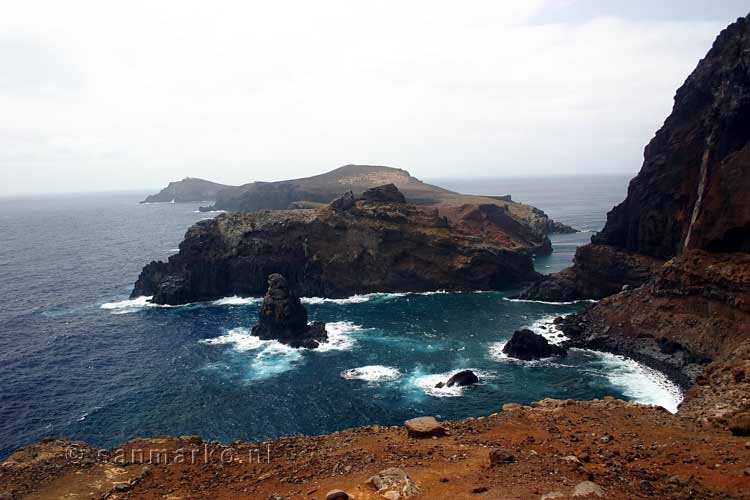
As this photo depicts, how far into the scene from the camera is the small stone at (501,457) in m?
23.3

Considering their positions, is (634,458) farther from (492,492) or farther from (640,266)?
(640,266)

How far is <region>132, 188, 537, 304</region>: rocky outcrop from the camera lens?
97.9m

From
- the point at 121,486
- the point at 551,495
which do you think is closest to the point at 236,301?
the point at 121,486

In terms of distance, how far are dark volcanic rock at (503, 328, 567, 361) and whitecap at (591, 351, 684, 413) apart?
5.08 m

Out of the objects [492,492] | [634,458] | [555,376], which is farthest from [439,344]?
[492,492]

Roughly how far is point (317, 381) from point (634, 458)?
35.8m

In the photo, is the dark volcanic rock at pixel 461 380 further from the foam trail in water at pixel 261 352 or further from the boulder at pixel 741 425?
the boulder at pixel 741 425

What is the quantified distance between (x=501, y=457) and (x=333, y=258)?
7812cm

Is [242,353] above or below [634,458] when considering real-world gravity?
below

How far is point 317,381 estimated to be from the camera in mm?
55156

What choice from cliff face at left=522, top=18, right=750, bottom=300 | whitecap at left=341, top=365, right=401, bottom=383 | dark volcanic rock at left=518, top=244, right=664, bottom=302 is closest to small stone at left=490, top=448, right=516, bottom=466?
whitecap at left=341, top=365, right=401, bottom=383

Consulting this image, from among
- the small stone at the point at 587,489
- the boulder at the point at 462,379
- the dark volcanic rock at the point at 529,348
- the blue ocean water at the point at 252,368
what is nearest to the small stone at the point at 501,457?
the small stone at the point at 587,489

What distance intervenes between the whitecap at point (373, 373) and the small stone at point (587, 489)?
35346 millimetres

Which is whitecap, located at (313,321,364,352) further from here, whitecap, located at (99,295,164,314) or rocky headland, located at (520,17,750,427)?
whitecap, located at (99,295,164,314)
